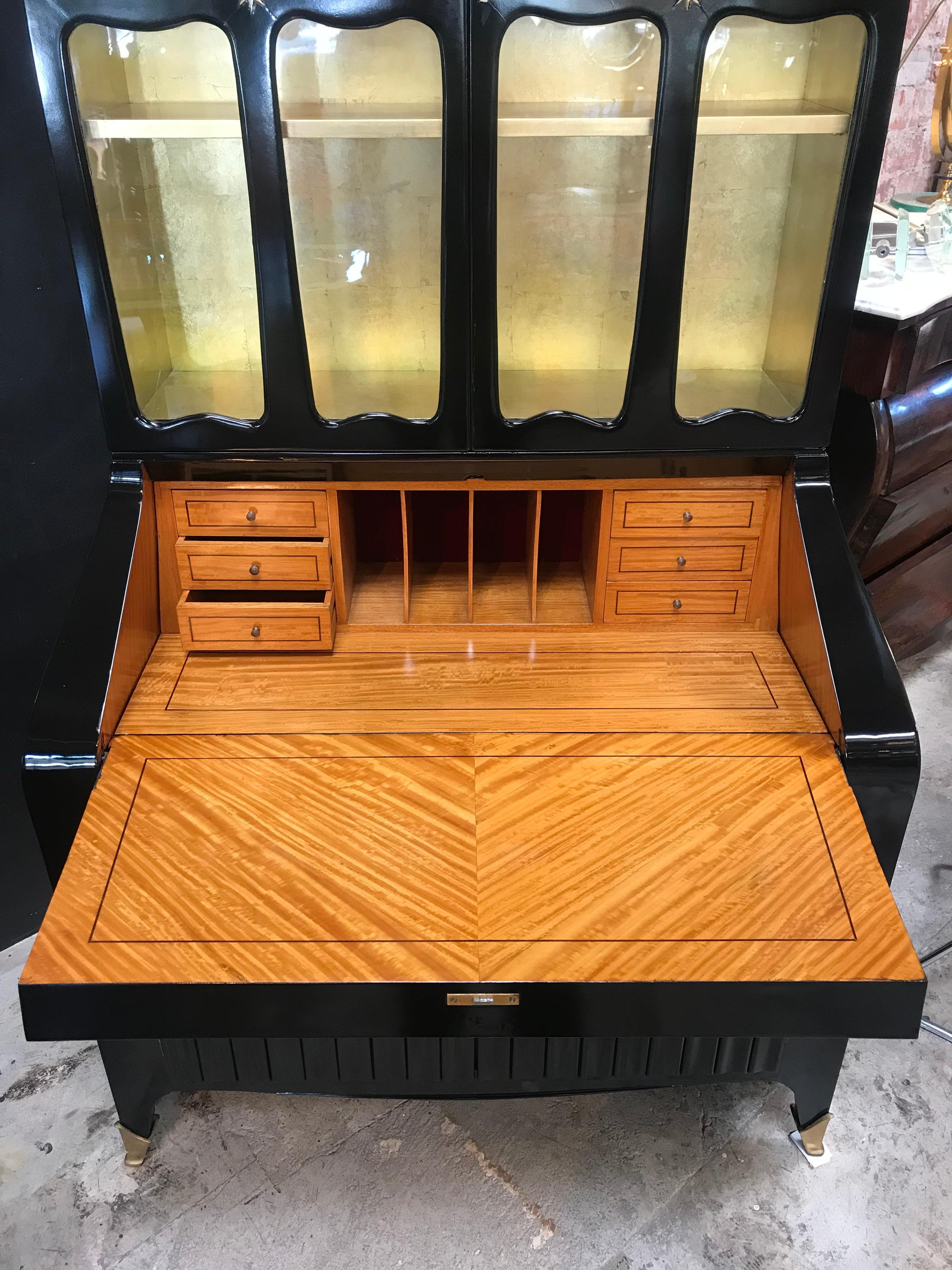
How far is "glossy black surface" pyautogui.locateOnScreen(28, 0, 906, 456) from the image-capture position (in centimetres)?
136

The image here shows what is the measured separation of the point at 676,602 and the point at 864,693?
1.32 feet

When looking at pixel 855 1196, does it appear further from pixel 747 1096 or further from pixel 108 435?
pixel 108 435

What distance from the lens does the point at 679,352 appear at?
1738 millimetres

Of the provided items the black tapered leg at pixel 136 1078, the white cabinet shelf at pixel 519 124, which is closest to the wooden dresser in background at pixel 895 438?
the white cabinet shelf at pixel 519 124

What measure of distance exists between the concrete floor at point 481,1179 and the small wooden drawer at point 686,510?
3.57ft

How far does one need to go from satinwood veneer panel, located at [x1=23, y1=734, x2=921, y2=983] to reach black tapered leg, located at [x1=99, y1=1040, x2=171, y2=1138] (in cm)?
43

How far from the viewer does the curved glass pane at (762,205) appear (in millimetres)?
1475

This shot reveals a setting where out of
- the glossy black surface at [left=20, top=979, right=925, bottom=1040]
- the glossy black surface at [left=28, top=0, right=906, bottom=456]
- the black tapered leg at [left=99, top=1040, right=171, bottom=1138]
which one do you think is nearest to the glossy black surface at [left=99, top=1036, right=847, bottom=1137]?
the black tapered leg at [left=99, top=1040, right=171, bottom=1138]

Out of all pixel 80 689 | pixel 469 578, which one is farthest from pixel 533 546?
pixel 80 689

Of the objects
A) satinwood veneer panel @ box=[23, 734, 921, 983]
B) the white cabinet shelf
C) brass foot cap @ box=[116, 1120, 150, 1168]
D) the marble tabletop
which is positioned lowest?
brass foot cap @ box=[116, 1120, 150, 1168]

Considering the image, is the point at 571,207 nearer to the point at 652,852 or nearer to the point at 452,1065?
the point at 652,852

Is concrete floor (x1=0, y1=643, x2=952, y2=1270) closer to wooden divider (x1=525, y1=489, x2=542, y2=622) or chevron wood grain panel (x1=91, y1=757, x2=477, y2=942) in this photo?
chevron wood grain panel (x1=91, y1=757, x2=477, y2=942)

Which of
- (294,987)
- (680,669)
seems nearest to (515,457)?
(680,669)

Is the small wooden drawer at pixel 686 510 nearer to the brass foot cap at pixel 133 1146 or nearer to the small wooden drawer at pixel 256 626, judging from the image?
the small wooden drawer at pixel 256 626
